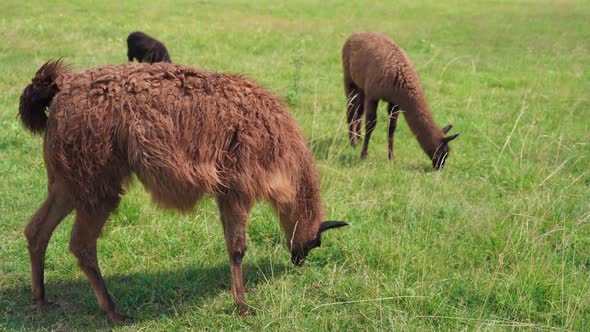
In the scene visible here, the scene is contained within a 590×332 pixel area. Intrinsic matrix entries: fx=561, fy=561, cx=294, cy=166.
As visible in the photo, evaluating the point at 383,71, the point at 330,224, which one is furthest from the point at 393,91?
the point at 330,224

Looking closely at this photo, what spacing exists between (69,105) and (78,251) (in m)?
0.97

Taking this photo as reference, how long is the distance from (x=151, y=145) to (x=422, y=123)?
4.86 metres

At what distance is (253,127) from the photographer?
3.82m

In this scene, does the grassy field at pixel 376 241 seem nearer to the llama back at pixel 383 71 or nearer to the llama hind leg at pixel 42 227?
the llama hind leg at pixel 42 227

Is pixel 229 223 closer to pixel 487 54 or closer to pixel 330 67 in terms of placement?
pixel 330 67

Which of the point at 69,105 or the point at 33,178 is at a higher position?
the point at 69,105

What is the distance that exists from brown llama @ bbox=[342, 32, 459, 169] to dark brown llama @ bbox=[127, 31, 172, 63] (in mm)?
3796

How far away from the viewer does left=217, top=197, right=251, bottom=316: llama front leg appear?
3900mm

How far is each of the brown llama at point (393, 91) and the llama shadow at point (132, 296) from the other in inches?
134

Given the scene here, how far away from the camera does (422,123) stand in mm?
7617

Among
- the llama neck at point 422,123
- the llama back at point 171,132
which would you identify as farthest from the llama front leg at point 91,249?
the llama neck at point 422,123

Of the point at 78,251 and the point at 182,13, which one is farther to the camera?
the point at 182,13

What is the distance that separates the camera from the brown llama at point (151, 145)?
3574 mm

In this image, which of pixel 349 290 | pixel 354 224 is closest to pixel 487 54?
pixel 354 224
